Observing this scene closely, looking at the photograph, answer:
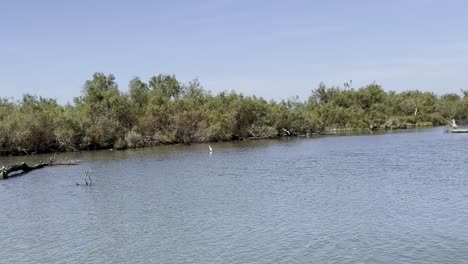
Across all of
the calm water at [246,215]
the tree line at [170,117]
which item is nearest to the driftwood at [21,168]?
the calm water at [246,215]

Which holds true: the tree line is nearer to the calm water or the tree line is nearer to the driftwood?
the driftwood

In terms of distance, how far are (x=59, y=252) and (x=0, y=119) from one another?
62211mm

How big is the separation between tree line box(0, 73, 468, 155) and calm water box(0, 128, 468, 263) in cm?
3014

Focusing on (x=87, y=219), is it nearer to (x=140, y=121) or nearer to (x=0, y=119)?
(x=0, y=119)

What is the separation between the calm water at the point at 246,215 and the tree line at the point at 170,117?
98.9 feet

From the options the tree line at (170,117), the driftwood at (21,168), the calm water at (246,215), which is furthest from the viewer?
the tree line at (170,117)

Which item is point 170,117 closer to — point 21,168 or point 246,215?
point 21,168

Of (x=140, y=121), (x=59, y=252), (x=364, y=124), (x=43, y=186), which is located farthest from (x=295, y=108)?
(x=59, y=252)

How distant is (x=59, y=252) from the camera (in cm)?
2186

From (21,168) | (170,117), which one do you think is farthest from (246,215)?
(170,117)

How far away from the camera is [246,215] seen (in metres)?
27.5

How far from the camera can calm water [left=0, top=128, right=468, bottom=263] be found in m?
20.7

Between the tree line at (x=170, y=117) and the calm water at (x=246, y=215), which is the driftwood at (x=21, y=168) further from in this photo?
the tree line at (x=170, y=117)

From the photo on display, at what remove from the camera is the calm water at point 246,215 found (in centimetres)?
2072
